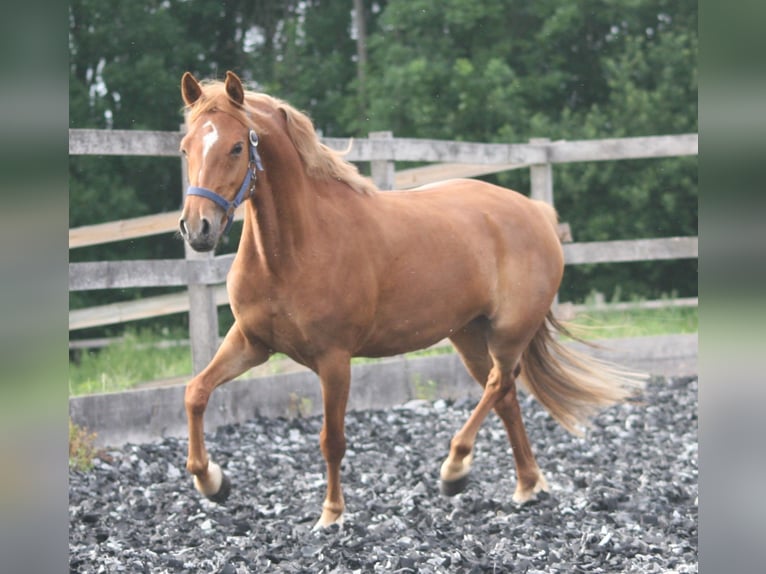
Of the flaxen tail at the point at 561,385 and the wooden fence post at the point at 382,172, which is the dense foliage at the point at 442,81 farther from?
the flaxen tail at the point at 561,385

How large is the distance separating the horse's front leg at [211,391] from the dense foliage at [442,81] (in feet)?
27.5

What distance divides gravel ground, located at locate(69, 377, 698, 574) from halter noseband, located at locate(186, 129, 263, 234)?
1.28m

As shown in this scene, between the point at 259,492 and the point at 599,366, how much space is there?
194 cm

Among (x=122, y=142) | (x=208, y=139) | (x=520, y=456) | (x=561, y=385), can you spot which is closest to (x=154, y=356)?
(x=122, y=142)

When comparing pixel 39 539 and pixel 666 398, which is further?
pixel 666 398

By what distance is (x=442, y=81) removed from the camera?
1368 cm

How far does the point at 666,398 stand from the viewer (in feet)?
Result: 22.7

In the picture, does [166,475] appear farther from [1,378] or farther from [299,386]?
[1,378]

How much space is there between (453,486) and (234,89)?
2134 mm

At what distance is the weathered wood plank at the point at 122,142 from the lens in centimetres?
562

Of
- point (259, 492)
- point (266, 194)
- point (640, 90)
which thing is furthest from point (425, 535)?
point (640, 90)

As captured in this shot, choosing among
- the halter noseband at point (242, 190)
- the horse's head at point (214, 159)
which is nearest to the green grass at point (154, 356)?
Result: the halter noseband at point (242, 190)

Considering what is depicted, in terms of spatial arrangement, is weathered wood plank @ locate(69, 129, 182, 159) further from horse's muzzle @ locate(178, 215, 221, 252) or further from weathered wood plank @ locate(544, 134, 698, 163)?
weathered wood plank @ locate(544, 134, 698, 163)

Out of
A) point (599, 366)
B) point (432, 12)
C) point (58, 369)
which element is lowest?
point (599, 366)
